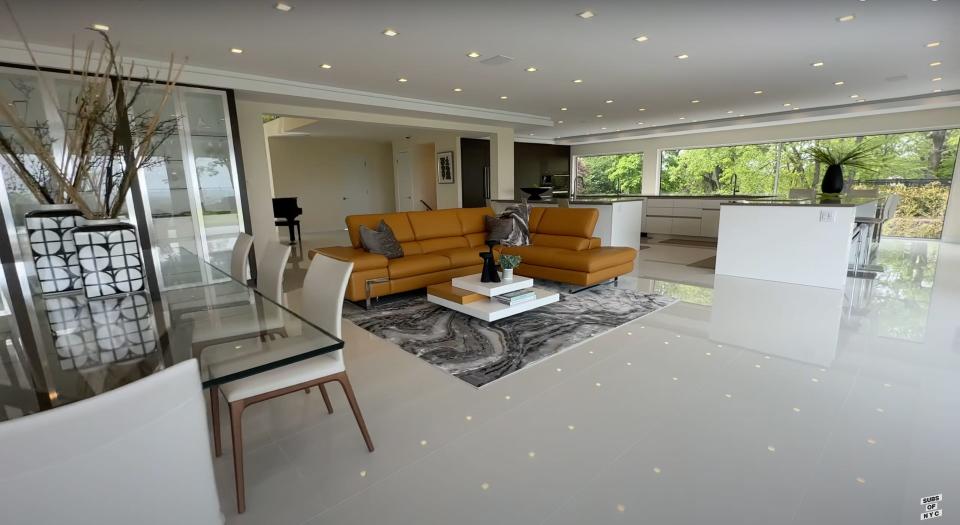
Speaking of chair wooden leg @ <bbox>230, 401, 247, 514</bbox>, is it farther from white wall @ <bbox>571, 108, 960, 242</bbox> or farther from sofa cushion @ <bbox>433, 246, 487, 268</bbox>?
white wall @ <bbox>571, 108, 960, 242</bbox>

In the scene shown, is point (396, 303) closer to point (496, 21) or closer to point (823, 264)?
point (496, 21)

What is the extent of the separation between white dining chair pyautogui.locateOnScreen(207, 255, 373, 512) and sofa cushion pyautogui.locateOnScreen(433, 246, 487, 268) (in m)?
2.48

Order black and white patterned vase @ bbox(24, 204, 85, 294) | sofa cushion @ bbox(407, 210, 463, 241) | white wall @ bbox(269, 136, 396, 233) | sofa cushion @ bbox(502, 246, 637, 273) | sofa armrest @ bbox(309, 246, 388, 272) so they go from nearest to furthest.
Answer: black and white patterned vase @ bbox(24, 204, 85, 294)
sofa armrest @ bbox(309, 246, 388, 272)
sofa cushion @ bbox(502, 246, 637, 273)
sofa cushion @ bbox(407, 210, 463, 241)
white wall @ bbox(269, 136, 396, 233)

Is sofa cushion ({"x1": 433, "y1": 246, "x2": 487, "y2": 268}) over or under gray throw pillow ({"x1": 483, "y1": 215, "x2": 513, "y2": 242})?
under

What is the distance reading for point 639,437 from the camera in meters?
2.02

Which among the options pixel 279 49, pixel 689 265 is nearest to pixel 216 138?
pixel 279 49

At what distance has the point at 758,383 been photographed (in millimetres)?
2516

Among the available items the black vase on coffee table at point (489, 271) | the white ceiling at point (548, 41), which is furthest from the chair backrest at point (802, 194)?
the black vase on coffee table at point (489, 271)

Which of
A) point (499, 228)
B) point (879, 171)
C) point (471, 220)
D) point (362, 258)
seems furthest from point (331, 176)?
point (879, 171)

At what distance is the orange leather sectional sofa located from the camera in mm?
4250

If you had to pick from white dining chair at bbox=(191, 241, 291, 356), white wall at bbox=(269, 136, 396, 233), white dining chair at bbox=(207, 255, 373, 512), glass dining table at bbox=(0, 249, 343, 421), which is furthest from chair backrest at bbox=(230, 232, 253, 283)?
white wall at bbox=(269, 136, 396, 233)

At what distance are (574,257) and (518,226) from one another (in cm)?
111

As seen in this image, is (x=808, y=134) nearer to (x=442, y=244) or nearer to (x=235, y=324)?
(x=442, y=244)

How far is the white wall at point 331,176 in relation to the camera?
10.4 m
